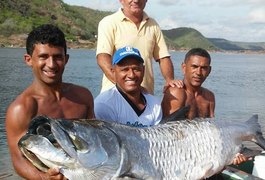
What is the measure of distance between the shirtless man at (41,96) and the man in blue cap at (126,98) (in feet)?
1.06

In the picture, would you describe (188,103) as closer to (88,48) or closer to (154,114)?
(154,114)

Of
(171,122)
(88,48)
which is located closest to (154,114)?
(171,122)

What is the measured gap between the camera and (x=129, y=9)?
5797mm

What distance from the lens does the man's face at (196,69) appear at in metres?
5.68

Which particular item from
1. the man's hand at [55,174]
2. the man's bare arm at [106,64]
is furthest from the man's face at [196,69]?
the man's hand at [55,174]

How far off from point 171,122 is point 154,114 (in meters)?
0.45

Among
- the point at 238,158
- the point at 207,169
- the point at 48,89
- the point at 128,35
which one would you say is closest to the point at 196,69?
the point at 128,35

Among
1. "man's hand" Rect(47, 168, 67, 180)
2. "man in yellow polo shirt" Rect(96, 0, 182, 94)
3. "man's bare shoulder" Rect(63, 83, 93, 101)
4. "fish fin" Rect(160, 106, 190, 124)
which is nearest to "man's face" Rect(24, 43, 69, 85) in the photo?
"man's bare shoulder" Rect(63, 83, 93, 101)

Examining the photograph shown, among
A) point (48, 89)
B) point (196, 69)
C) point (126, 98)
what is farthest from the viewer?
point (196, 69)

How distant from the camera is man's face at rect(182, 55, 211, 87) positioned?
5.68 m

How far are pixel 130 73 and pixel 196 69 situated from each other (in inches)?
54.3

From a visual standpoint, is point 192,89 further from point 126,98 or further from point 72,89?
point 72,89

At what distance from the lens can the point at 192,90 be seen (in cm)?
580

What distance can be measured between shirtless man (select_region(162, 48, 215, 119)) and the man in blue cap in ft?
2.58
